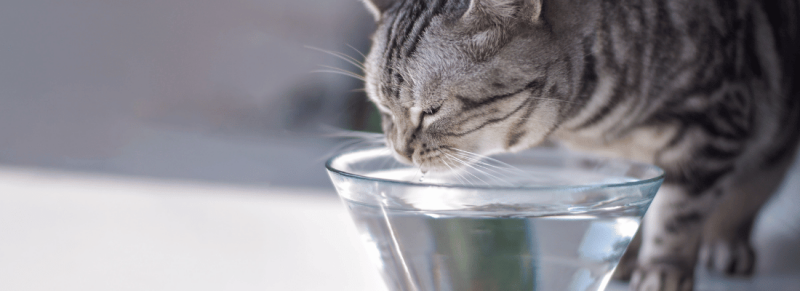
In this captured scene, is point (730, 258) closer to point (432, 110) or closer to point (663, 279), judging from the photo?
point (663, 279)

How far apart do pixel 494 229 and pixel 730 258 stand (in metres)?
0.51

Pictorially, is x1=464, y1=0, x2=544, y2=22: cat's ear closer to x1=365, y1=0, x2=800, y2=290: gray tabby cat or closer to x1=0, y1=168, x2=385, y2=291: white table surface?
x1=365, y1=0, x2=800, y2=290: gray tabby cat

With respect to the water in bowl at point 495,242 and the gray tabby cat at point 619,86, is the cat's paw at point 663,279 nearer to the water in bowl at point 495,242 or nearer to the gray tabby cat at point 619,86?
A: the gray tabby cat at point 619,86

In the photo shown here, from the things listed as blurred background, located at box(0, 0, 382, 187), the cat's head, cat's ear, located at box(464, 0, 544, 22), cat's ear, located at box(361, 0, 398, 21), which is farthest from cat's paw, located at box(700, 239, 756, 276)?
blurred background, located at box(0, 0, 382, 187)

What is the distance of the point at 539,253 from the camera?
456mm

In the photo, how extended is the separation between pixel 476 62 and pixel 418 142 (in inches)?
4.8

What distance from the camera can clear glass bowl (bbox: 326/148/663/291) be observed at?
0.42 meters

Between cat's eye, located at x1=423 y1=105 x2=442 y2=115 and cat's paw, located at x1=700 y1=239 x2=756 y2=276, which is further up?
cat's eye, located at x1=423 y1=105 x2=442 y2=115

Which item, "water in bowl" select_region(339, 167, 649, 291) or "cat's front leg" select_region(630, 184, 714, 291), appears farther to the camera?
"cat's front leg" select_region(630, 184, 714, 291)

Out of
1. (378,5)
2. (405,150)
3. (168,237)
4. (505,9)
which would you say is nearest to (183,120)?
(168,237)

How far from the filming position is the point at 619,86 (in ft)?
2.43

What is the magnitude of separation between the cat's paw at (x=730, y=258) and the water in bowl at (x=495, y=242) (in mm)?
362

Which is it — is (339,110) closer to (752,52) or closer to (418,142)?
(418,142)

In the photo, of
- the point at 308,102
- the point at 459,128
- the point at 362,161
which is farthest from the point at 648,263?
the point at 308,102
